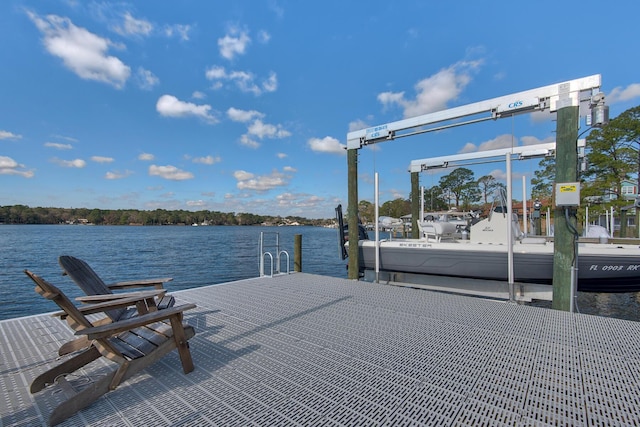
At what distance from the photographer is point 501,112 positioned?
181 inches

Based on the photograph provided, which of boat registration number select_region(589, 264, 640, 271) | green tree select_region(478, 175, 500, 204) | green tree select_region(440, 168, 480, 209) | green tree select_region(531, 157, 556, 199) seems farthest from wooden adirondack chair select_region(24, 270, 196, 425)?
green tree select_region(440, 168, 480, 209)

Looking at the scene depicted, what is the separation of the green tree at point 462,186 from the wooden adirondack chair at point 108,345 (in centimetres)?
3265

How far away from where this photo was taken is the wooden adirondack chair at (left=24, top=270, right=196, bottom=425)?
1.84 meters

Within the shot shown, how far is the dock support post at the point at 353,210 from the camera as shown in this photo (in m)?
6.23

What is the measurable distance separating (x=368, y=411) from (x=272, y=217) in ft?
259

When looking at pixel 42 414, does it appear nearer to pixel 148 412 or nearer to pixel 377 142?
pixel 148 412

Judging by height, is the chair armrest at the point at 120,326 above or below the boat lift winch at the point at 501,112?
below

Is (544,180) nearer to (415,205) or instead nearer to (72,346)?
(415,205)

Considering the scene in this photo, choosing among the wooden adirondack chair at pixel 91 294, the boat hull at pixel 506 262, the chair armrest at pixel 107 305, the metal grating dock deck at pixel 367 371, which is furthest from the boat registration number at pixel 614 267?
the chair armrest at pixel 107 305

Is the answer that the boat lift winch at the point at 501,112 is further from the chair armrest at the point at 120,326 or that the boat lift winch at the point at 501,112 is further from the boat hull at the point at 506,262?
the chair armrest at the point at 120,326

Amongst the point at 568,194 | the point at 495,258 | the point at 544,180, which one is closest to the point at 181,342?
the point at 568,194

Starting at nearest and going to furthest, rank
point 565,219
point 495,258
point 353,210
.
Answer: point 565,219 < point 495,258 < point 353,210

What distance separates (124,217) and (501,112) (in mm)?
75566

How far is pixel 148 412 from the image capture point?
5.95ft
